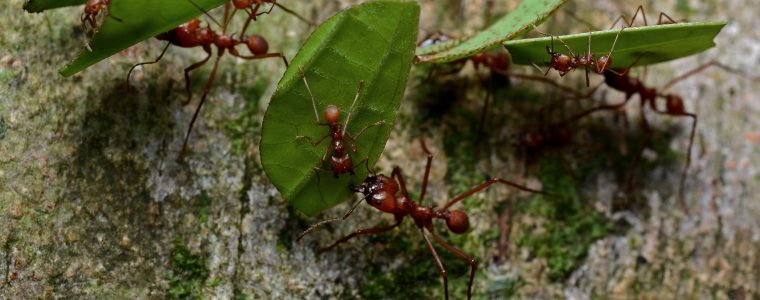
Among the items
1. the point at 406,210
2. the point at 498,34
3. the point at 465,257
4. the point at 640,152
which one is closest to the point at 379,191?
the point at 406,210

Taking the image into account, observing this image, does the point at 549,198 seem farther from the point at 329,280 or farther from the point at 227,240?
the point at 227,240

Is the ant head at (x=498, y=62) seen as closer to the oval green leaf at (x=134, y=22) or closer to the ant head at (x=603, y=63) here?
the ant head at (x=603, y=63)

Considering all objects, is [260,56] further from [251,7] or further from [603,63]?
[603,63]

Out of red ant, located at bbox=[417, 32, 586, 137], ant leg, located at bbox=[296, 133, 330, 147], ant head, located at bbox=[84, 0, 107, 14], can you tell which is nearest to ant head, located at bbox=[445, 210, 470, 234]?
red ant, located at bbox=[417, 32, 586, 137]

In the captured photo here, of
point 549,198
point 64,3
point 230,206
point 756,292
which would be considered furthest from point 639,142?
point 64,3

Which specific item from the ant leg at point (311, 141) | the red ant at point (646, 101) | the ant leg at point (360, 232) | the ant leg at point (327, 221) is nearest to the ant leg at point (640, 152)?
the red ant at point (646, 101)

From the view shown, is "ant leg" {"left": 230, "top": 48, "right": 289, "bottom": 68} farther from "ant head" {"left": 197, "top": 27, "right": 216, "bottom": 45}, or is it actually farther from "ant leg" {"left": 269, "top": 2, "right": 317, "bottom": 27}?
"ant leg" {"left": 269, "top": 2, "right": 317, "bottom": 27}
